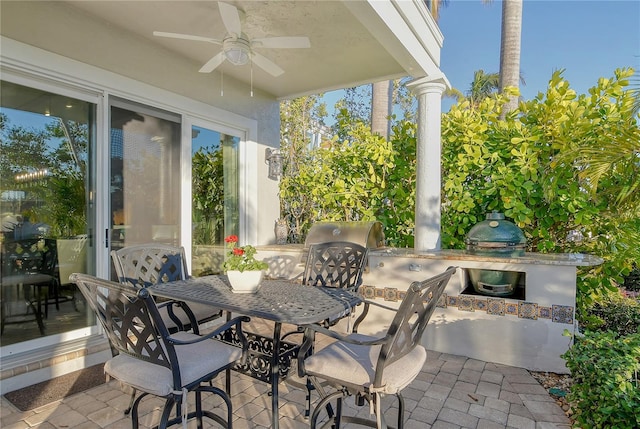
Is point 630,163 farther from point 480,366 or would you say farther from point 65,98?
point 65,98

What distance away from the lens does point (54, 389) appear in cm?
272

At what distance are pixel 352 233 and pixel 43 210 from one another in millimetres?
2917

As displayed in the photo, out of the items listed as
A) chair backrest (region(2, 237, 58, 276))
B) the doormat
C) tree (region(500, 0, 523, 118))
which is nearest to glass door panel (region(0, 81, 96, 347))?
chair backrest (region(2, 237, 58, 276))

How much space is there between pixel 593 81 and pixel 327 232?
3.20m

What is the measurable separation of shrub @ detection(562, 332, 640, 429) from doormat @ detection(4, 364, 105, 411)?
11.2 feet

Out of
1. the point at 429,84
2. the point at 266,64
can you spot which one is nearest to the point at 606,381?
the point at 429,84

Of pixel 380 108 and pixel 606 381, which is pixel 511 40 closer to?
pixel 380 108

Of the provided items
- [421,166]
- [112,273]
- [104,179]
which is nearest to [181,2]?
[104,179]

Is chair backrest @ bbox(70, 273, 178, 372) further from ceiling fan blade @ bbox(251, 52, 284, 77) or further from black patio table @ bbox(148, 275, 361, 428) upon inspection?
ceiling fan blade @ bbox(251, 52, 284, 77)

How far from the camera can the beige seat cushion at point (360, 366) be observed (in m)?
1.66

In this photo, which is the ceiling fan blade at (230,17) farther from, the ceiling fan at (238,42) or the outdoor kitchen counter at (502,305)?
the outdoor kitchen counter at (502,305)

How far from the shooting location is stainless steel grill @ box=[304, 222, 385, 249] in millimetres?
3980

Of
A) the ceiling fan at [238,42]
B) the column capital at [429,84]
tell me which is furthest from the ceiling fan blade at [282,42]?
the column capital at [429,84]

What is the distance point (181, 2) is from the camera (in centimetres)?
310
